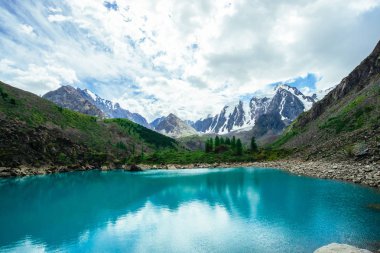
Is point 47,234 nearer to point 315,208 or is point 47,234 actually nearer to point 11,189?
point 315,208

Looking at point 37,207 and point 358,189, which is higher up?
point 358,189

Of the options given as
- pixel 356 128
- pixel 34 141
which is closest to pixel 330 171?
pixel 356 128

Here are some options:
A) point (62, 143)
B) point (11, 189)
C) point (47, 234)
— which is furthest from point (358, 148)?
point (62, 143)

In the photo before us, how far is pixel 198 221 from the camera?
44.8m

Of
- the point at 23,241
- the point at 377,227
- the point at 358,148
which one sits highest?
the point at 358,148

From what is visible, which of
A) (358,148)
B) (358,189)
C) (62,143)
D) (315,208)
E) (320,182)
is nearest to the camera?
(315,208)

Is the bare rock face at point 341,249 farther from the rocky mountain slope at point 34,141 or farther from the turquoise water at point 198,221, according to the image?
the rocky mountain slope at point 34,141

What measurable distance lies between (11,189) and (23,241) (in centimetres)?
5719

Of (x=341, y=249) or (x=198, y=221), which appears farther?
(x=198, y=221)

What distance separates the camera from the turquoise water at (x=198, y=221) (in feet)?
110

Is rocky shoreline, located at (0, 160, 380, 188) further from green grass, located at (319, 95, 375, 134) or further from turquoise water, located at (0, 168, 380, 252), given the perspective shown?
green grass, located at (319, 95, 375, 134)

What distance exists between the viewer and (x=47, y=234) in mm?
39844

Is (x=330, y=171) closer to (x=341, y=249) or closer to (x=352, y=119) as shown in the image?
(x=341, y=249)

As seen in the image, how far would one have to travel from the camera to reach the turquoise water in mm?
33438
